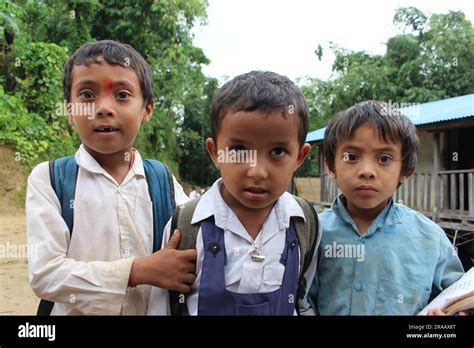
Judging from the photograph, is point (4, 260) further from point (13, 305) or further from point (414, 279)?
point (414, 279)

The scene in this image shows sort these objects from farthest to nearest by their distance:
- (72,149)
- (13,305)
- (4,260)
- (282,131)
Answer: (72,149)
(4,260)
(13,305)
(282,131)

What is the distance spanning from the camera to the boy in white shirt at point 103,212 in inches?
38.4

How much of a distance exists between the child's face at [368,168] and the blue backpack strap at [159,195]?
43 cm

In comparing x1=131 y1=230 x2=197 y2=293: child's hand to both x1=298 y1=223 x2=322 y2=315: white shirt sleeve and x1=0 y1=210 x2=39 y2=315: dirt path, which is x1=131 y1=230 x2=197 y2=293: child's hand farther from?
x1=0 y1=210 x2=39 y2=315: dirt path

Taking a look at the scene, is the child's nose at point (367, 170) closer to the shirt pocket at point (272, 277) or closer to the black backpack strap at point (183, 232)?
the shirt pocket at point (272, 277)

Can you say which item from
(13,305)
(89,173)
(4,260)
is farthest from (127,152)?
(4,260)

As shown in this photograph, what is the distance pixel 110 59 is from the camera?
3.44 ft

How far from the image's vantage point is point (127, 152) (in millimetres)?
1124

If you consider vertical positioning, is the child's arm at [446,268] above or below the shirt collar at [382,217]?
below

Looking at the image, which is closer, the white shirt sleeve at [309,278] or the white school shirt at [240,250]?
the white school shirt at [240,250]

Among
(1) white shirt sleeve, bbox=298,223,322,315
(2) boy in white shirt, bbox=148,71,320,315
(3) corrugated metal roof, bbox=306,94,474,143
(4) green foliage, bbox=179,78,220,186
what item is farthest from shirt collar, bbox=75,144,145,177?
(3) corrugated metal roof, bbox=306,94,474,143

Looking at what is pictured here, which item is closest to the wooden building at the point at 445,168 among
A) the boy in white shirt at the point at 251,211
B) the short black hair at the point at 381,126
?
the short black hair at the point at 381,126

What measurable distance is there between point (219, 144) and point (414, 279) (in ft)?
1.92

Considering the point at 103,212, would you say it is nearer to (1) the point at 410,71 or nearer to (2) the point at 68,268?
(2) the point at 68,268
